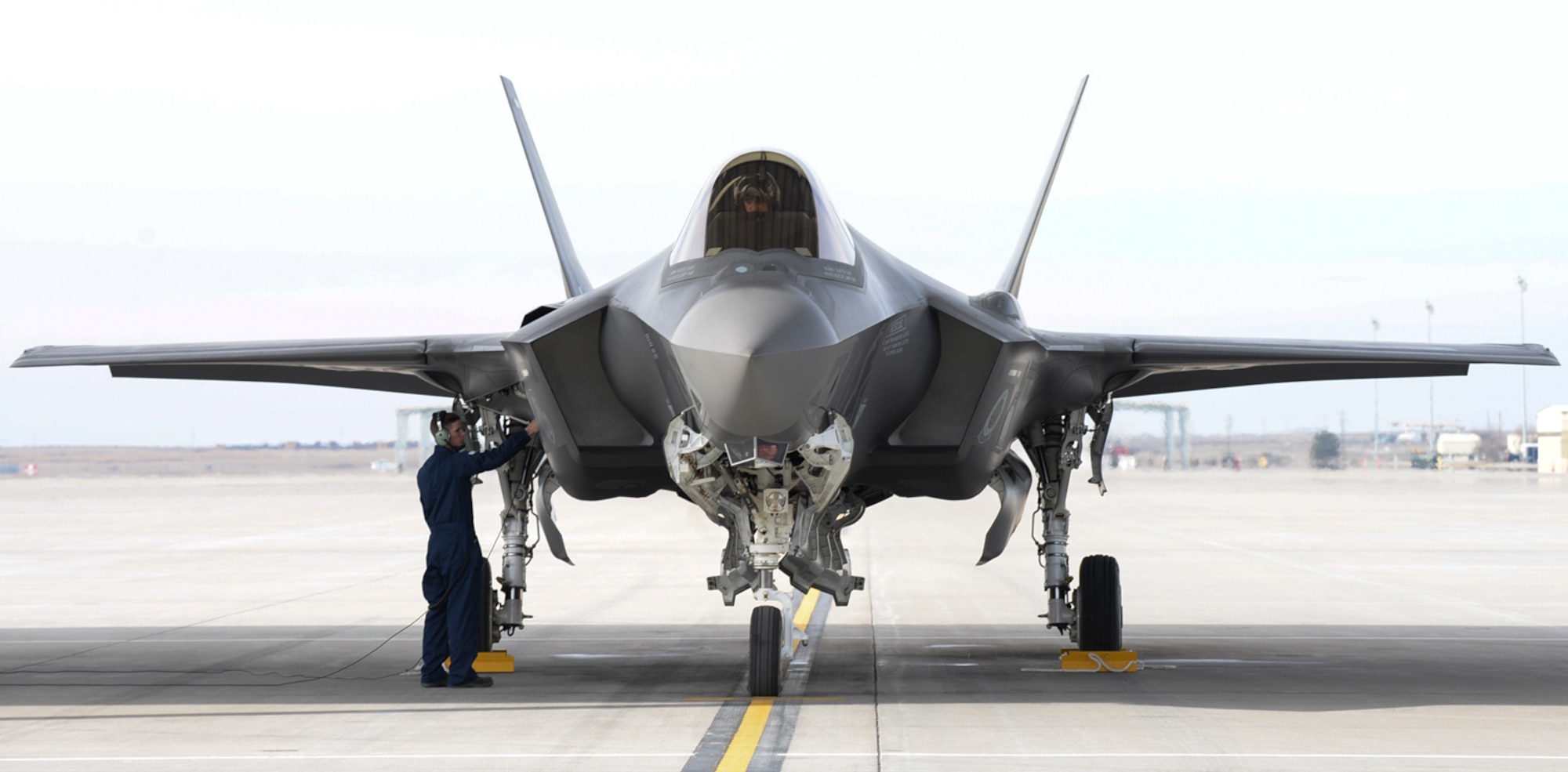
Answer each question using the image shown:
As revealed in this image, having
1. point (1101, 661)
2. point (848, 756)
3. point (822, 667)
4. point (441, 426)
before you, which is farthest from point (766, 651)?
point (1101, 661)

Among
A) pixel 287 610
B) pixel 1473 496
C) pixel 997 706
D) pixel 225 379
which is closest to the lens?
pixel 997 706

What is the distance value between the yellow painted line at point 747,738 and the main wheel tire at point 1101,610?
3116 mm

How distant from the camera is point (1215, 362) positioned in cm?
1074

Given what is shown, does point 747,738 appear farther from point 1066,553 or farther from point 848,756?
point 1066,553

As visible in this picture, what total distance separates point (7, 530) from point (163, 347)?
26.9 metres

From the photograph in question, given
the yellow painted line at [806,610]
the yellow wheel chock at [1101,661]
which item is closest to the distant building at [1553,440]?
the yellow painted line at [806,610]

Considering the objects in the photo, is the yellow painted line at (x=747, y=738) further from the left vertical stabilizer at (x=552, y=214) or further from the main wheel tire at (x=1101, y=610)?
the left vertical stabilizer at (x=552, y=214)

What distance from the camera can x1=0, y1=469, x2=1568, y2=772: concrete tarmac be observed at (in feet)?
24.4

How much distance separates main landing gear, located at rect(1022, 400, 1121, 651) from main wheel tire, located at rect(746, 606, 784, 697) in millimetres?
2869

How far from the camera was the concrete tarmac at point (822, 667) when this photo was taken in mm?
7426

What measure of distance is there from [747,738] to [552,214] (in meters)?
6.11

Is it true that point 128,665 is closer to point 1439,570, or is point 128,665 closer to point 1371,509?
point 1439,570

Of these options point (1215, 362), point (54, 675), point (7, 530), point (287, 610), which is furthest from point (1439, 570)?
point (7, 530)

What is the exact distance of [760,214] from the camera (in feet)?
27.7
